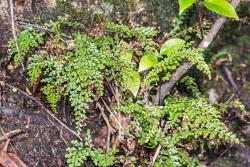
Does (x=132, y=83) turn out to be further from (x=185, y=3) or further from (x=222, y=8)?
(x=222, y=8)

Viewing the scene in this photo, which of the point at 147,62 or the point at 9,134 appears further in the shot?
the point at 147,62

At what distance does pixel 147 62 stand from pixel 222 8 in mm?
629

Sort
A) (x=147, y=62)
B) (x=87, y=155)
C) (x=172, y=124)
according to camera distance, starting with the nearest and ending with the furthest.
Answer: (x=87, y=155) → (x=172, y=124) → (x=147, y=62)

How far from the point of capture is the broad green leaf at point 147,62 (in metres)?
2.59

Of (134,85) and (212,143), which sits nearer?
(134,85)

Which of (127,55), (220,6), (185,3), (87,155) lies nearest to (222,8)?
(220,6)

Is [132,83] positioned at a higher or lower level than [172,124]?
higher

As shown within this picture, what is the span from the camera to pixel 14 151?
7.89 feet

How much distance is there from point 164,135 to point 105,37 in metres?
0.83

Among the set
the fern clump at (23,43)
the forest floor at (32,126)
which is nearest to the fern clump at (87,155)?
the forest floor at (32,126)

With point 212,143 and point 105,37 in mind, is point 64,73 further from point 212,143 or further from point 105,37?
point 212,143

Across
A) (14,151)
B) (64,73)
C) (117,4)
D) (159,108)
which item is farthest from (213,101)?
(14,151)

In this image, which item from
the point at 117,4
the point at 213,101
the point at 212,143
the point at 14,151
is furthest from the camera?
the point at 213,101

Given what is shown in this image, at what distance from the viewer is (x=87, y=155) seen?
7.77 feet
